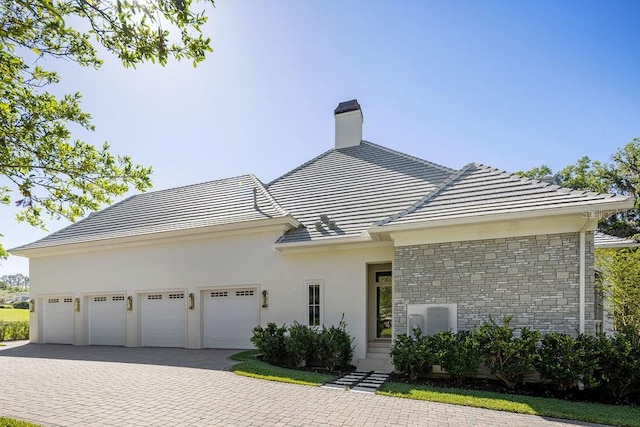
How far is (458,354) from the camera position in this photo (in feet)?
26.9

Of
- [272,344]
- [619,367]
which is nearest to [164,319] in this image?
[272,344]

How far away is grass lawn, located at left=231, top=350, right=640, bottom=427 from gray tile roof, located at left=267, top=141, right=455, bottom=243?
4.26 m

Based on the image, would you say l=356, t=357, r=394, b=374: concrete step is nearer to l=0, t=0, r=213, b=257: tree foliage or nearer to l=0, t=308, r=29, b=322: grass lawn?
l=0, t=0, r=213, b=257: tree foliage

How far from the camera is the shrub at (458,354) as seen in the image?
811 centimetres

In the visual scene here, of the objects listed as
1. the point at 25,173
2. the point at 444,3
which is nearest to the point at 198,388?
the point at 25,173

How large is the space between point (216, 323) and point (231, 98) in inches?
310

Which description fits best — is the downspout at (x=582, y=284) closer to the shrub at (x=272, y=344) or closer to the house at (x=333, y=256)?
the house at (x=333, y=256)

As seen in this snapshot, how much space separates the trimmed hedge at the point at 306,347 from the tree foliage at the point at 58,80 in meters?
5.69

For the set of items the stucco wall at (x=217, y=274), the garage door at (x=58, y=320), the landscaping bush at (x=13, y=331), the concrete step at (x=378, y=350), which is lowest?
the landscaping bush at (x=13, y=331)

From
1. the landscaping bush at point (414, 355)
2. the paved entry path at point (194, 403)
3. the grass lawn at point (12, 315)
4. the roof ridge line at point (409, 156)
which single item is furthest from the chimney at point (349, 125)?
the grass lawn at point (12, 315)

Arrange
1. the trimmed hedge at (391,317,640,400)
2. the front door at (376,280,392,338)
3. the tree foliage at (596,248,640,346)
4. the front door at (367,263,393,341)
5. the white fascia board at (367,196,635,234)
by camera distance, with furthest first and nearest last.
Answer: the front door at (376,280,392,338), the front door at (367,263,393,341), the tree foliage at (596,248,640,346), the white fascia board at (367,196,635,234), the trimmed hedge at (391,317,640,400)

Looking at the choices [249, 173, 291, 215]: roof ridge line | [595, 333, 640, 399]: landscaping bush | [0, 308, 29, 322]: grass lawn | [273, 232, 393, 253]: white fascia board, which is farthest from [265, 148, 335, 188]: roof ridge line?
[0, 308, 29, 322]: grass lawn

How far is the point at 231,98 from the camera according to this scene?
37.2 feet

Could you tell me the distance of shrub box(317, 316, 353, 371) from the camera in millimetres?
9898
